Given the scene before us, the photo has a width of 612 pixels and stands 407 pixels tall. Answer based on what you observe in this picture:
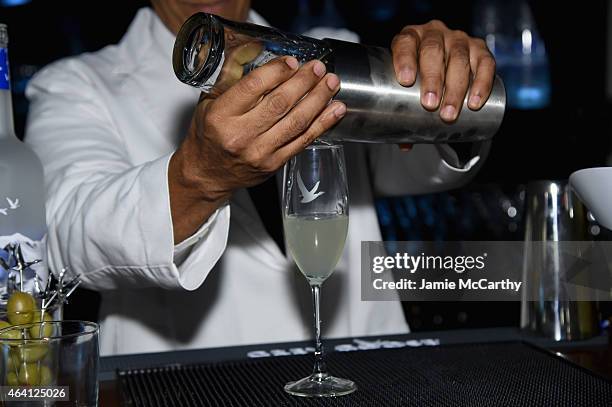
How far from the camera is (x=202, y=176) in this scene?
0.98m

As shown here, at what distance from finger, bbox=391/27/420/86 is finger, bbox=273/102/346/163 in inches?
3.0

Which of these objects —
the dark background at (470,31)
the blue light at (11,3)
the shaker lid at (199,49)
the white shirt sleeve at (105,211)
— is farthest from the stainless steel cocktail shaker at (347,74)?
the blue light at (11,3)

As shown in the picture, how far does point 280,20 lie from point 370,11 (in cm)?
30

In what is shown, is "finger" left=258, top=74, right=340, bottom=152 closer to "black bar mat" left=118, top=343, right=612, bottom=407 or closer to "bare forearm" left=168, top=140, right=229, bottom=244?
"bare forearm" left=168, top=140, right=229, bottom=244

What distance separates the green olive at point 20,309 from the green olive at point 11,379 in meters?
0.10

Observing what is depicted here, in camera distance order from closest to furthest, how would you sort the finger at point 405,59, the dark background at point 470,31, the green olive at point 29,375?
the green olive at point 29,375 < the finger at point 405,59 < the dark background at point 470,31

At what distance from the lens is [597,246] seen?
110cm

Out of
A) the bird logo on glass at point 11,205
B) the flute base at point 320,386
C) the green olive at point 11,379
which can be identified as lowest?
the flute base at point 320,386

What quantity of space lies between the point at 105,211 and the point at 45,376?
0.45 meters

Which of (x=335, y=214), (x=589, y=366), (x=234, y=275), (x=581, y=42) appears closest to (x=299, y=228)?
(x=335, y=214)

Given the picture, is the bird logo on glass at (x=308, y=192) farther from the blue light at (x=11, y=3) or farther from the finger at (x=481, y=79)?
the blue light at (x=11, y=3)

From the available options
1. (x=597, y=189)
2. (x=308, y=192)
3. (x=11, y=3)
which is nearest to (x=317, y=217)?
(x=308, y=192)

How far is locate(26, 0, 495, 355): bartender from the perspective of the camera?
90 cm

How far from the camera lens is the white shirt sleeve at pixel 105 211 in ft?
3.47
